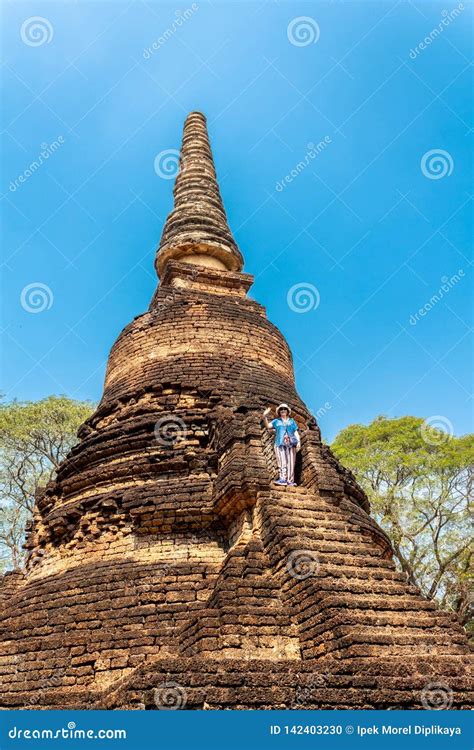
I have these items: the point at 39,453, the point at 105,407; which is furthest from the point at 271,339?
the point at 39,453

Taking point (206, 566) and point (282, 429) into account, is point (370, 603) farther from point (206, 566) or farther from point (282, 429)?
point (282, 429)

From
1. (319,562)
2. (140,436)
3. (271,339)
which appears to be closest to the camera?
(319,562)

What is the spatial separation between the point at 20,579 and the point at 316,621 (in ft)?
20.6

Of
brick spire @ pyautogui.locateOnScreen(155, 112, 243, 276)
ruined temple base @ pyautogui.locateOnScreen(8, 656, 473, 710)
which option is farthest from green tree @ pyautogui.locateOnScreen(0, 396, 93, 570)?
ruined temple base @ pyautogui.locateOnScreen(8, 656, 473, 710)

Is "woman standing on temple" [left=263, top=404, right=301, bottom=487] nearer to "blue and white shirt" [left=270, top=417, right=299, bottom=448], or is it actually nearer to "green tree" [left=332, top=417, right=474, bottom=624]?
"blue and white shirt" [left=270, top=417, right=299, bottom=448]

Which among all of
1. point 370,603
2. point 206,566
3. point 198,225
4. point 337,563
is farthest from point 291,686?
point 198,225

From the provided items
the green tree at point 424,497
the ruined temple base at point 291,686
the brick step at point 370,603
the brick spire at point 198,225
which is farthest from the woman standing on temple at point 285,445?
the green tree at point 424,497

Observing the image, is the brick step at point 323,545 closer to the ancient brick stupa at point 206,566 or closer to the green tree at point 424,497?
the ancient brick stupa at point 206,566

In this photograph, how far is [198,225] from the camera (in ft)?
49.6

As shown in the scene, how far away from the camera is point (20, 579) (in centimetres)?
1000

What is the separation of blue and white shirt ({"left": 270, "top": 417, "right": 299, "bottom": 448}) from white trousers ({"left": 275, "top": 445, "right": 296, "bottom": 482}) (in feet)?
0.24

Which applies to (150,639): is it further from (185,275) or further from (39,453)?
(39,453)

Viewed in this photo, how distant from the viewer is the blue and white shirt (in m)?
8.28

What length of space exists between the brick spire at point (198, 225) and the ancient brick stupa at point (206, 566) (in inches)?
103
